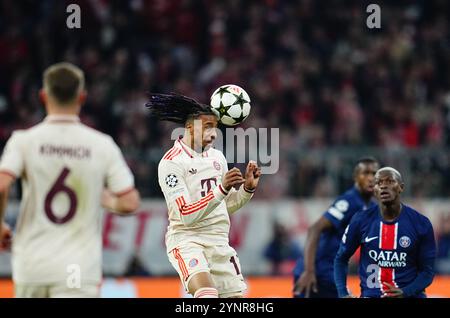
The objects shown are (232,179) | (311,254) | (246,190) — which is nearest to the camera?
(232,179)

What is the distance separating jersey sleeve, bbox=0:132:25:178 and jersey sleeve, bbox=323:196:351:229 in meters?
4.03

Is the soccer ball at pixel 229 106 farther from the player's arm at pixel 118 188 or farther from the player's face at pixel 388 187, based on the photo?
the player's arm at pixel 118 188

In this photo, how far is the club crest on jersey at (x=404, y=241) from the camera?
7715 millimetres

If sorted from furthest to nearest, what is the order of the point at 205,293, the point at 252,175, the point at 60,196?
1. the point at 252,175
2. the point at 205,293
3. the point at 60,196

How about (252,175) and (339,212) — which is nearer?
(252,175)

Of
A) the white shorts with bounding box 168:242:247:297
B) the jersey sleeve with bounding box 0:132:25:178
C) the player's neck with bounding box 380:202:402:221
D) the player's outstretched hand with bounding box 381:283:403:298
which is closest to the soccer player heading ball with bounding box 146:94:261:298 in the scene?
the white shorts with bounding box 168:242:247:297

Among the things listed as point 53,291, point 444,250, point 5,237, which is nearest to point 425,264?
point 53,291

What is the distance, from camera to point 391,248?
776 centimetres

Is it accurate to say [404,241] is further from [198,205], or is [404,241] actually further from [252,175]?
[198,205]

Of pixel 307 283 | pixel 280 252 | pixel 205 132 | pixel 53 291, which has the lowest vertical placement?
pixel 280 252

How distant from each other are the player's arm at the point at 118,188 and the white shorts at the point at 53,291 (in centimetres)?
49

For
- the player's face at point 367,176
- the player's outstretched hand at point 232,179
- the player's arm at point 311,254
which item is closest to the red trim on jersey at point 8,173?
the player's outstretched hand at point 232,179

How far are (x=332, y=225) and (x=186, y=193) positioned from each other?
1978mm

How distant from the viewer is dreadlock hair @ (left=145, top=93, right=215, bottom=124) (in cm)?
798
